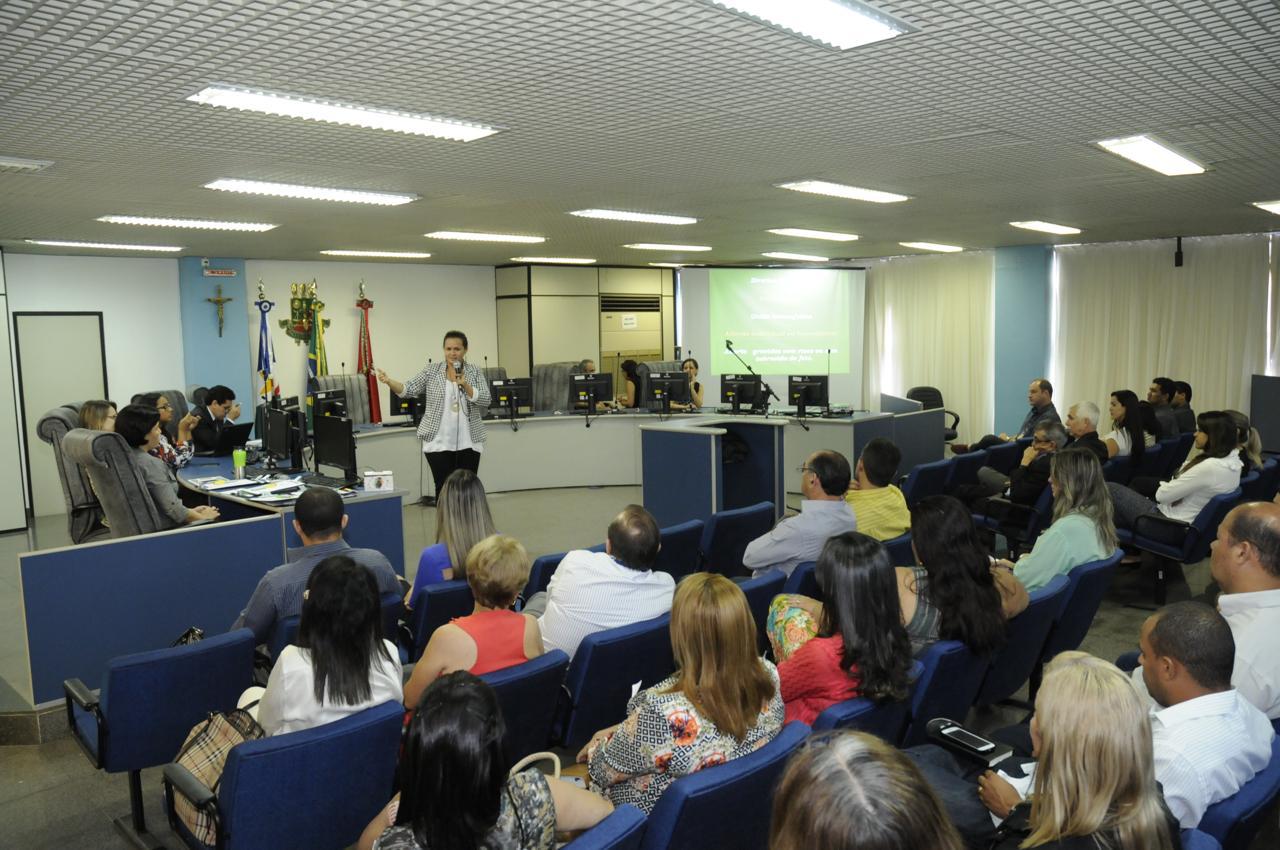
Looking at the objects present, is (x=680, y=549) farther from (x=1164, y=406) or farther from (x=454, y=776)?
(x=1164, y=406)

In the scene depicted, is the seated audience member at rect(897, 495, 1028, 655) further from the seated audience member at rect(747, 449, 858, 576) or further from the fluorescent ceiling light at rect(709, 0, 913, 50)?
the fluorescent ceiling light at rect(709, 0, 913, 50)

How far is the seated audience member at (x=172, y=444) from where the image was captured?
6.53 metres

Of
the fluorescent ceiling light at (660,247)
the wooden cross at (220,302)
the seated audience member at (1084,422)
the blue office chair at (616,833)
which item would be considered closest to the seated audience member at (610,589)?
the blue office chair at (616,833)

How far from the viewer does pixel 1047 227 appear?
31.0 feet

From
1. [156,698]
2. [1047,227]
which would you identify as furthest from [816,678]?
[1047,227]

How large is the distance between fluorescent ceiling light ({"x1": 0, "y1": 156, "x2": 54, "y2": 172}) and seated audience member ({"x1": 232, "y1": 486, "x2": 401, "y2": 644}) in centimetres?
262

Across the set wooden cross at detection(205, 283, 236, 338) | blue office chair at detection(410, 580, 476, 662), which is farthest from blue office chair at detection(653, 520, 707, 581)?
wooden cross at detection(205, 283, 236, 338)

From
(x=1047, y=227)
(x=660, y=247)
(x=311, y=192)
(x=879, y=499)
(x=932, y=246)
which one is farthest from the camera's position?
(x=932, y=246)

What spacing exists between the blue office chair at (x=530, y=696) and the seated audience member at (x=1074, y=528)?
2295 mm

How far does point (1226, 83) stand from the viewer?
3629 millimetres

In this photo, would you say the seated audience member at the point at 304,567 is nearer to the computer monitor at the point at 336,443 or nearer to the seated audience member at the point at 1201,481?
the computer monitor at the point at 336,443

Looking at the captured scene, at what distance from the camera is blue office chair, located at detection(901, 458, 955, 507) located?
22.2ft

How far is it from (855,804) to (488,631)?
1.89m

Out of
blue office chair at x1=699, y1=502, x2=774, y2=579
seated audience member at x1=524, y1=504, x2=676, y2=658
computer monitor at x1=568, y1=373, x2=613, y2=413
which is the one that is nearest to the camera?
seated audience member at x1=524, y1=504, x2=676, y2=658
